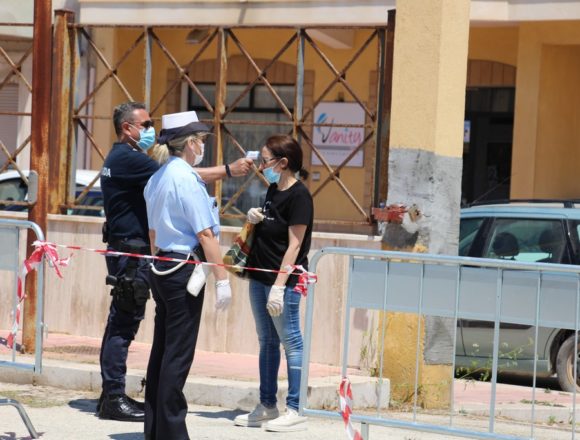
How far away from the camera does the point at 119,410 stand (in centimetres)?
823

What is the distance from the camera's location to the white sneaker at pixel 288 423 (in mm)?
7973

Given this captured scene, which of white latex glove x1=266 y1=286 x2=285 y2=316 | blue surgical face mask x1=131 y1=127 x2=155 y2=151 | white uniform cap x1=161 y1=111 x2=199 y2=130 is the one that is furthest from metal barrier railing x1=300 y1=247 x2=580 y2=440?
blue surgical face mask x1=131 y1=127 x2=155 y2=151

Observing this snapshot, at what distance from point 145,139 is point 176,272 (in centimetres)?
176

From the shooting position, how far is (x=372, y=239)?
9625 millimetres

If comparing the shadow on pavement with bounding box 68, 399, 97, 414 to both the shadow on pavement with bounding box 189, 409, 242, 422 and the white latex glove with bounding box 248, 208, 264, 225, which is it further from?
the white latex glove with bounding box 248, 208, 264, 225

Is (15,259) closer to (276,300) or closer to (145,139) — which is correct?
(145,139)

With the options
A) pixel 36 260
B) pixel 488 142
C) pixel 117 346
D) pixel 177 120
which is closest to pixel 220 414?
pixel 117 346

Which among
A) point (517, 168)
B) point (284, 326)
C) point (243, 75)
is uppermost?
point (243, 75)

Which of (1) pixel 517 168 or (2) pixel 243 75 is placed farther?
(2) pixel 243 75

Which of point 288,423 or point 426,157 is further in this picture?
point 426,157

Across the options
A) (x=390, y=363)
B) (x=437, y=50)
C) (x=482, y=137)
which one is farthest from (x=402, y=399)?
Answer: (x=482, y=137)

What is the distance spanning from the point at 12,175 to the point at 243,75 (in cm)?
847

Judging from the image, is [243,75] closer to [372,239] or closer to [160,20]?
[160,20]

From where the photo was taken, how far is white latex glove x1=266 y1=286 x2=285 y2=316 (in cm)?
788
